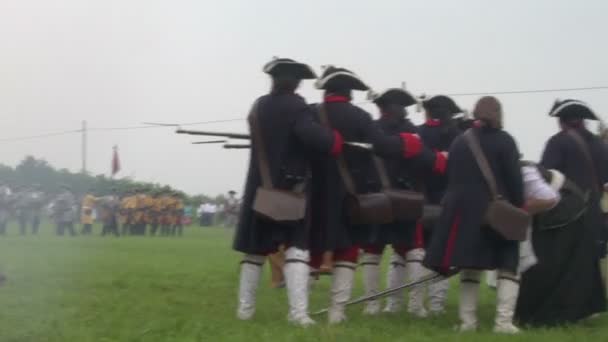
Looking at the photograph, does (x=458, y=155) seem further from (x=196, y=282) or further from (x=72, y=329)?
(x=196, y=282)

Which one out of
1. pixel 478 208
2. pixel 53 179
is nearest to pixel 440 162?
pixel 478 208

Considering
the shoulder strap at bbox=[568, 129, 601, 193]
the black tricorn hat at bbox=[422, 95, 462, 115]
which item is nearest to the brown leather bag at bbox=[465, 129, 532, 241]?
the shoulder strap at bbox=[568, 129, 601, 193]

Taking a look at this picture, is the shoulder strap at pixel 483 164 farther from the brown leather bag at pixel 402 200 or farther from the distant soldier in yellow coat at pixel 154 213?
the distant soldier in yellow coat at pixel 154 213

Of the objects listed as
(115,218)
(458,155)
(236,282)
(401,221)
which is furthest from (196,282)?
(115,218)

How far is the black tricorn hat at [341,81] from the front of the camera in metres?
8.23

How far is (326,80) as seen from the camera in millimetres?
8227

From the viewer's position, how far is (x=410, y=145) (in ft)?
27.1

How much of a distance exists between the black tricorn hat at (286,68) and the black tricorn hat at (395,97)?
1.56 m

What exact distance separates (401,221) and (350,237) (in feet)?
2.12

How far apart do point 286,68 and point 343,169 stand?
950 millimetres

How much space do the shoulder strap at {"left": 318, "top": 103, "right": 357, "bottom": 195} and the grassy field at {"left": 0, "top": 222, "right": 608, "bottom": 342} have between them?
42.2 inches

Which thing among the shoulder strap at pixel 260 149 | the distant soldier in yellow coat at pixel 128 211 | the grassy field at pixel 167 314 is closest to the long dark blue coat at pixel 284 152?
the shoulder strap at pixel 260 149

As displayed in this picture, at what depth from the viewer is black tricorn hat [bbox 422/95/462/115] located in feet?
31.5

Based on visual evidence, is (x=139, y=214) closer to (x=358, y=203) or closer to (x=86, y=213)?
(x=86, y=213)
